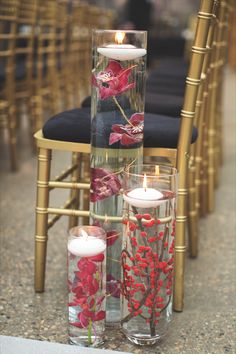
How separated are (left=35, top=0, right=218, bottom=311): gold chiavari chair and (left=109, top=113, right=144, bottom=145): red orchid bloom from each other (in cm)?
12

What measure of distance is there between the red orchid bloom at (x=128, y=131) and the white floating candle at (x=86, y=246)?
21cm

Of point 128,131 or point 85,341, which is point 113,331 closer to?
point 85,341

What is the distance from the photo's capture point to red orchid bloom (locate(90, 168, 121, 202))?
1.33m

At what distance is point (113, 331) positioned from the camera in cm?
138

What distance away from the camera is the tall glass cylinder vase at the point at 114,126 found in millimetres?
1266

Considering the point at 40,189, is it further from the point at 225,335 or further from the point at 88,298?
the point at 225,335

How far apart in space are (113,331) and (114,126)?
1.55 ft

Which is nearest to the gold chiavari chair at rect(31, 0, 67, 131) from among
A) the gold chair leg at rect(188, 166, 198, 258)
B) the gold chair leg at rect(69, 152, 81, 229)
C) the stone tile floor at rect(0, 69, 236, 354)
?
the stone tile floor at rect(0, 69, 236, 354)

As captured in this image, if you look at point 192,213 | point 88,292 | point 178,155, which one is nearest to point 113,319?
point 88,292

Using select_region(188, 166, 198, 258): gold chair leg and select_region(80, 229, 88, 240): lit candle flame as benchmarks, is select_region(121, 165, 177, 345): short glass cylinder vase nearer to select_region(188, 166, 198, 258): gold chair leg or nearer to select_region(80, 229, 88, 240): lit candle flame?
select_region(80, 229, 88, 240): lit candle flame

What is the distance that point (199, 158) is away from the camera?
197cm

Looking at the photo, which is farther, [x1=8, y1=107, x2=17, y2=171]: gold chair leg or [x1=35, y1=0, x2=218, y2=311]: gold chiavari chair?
[x1=8, y1=107, x2=17, y2=171]: gold chair leg

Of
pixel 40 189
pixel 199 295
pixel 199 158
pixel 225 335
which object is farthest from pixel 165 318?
pixel 199 158

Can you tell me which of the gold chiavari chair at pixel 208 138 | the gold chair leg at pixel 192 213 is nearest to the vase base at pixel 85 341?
the gold chair leg at pixel 192 213
